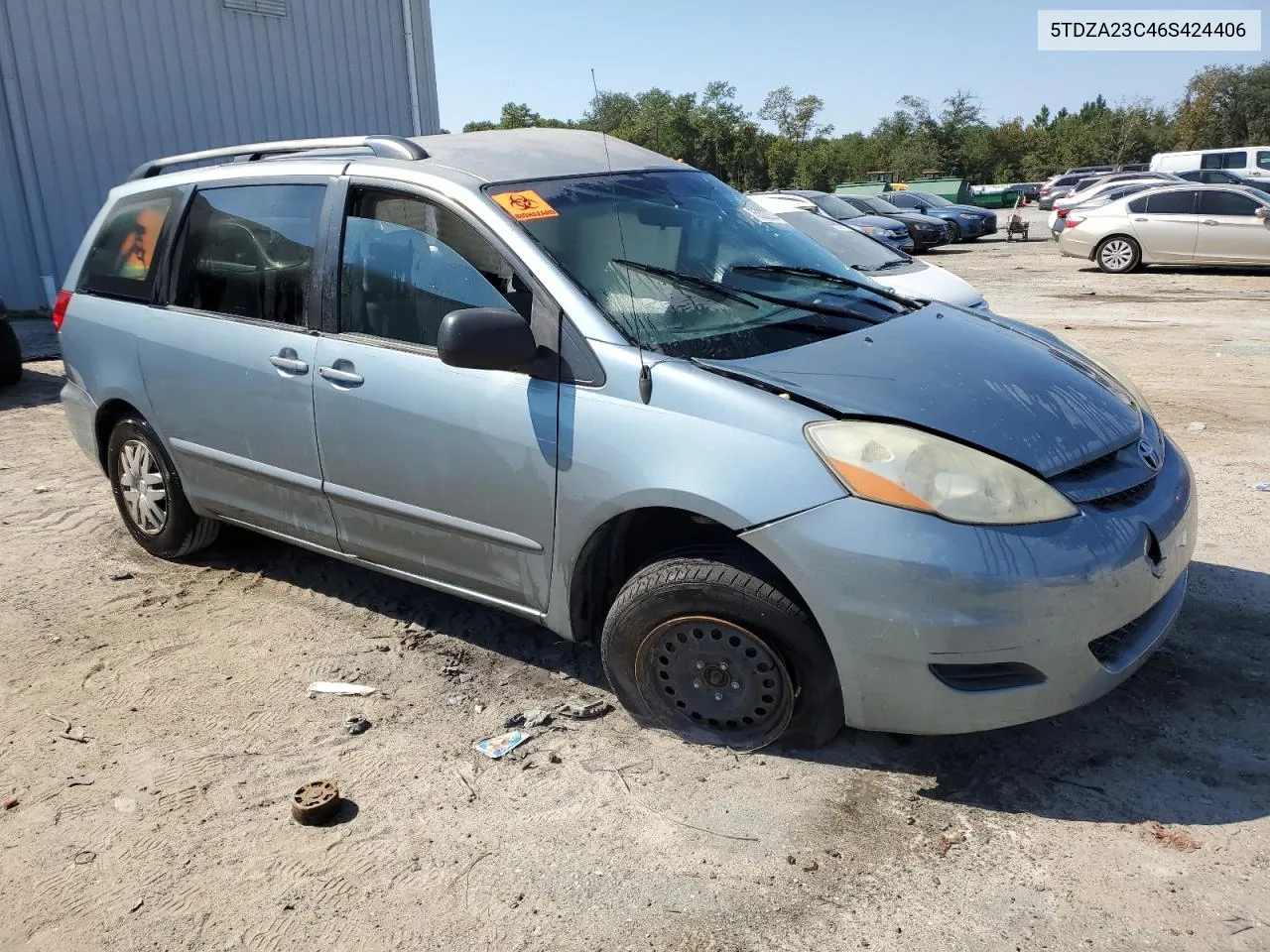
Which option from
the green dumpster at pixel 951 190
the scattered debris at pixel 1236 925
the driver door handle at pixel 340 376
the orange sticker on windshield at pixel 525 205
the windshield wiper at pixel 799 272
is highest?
the orange sticker on windshield at pixel 525 205

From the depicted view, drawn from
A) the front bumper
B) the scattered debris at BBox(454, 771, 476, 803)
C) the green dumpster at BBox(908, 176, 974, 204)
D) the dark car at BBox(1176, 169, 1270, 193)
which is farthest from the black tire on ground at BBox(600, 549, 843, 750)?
the green dumpster at BBox(908, 176, 974, 204)

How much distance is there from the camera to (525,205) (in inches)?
137

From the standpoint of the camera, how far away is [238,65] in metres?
14.6

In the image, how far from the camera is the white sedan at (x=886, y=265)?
8.03m

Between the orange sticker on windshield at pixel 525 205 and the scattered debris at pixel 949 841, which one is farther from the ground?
the orange sticker on windshield at pixel 525 205

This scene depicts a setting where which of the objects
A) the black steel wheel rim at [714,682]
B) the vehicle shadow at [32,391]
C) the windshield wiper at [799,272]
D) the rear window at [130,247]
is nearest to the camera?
the black steel wheel rim at [714,682]

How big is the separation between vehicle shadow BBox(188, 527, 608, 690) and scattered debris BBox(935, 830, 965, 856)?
1325 mm

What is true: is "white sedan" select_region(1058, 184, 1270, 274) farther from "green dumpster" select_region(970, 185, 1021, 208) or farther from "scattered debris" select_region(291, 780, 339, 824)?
"green dumpster" select_region(970, 185, 1021, 208)

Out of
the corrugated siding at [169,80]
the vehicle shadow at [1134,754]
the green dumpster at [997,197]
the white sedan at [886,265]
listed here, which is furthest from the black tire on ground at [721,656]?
the green dumpster at [997,197]

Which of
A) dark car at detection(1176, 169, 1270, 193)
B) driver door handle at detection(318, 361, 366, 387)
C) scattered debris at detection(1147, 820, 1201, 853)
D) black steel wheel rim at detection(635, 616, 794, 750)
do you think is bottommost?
scattered debris at detection(1147, 820, 1201, 853)

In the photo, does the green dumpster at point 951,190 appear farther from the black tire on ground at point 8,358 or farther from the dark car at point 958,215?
the black tire on ground at point 8,358

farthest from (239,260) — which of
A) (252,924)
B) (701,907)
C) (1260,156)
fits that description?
(1260,156)

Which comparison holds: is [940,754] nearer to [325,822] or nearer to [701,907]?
[701,907]

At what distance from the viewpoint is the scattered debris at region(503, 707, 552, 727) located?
3467 mm
